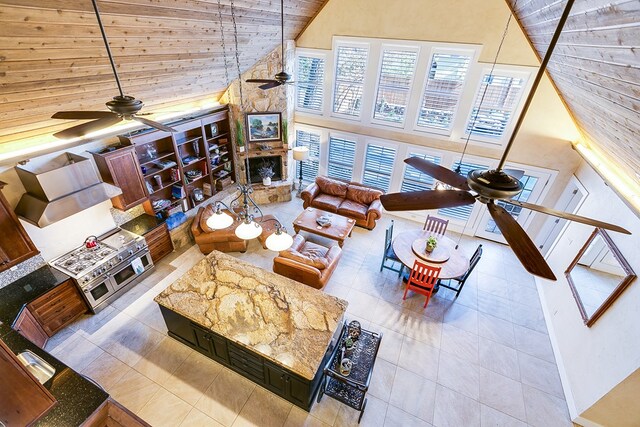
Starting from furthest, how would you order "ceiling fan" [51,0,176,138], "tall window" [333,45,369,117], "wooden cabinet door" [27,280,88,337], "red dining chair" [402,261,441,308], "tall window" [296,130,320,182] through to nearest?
"tall window" [296,130,320,182] → "tall window" [333,45,369,117] → "red dining chair" [402,261,441,308] → "wooden cabinet door" [27,280,88,337] → "ceiling fan" [51,0,176,138]

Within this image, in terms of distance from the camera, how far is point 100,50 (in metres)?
3.38

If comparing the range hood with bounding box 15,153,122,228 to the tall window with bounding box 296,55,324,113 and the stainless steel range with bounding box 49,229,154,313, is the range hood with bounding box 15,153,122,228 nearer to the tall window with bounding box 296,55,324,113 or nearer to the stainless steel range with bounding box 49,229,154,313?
the stainless steel range with bounding box 49,229,154,313

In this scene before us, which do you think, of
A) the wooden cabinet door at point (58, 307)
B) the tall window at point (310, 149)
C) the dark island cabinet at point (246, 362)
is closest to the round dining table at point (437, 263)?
the dark island cabinet at point (246, 362)

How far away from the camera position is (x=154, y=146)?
6.35m

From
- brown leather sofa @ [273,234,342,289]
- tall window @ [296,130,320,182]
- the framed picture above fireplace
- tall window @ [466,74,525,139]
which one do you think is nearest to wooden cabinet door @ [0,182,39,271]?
brown leather sofa @ [273,234,342,289]

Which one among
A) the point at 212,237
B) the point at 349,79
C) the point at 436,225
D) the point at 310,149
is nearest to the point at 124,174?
the point at 212,237

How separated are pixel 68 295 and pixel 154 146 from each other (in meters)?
3.23

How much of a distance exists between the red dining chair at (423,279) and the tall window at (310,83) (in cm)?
512

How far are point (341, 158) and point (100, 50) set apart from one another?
5.98 metres

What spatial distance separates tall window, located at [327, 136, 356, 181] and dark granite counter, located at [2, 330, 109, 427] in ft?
23.1

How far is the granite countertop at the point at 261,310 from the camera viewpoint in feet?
11.7

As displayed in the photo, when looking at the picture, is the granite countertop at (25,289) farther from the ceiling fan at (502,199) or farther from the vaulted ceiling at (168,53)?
the ceiling fan at (502,199)

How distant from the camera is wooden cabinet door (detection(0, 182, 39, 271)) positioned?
387 centimetres

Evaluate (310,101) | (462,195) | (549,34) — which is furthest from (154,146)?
(549,34)
